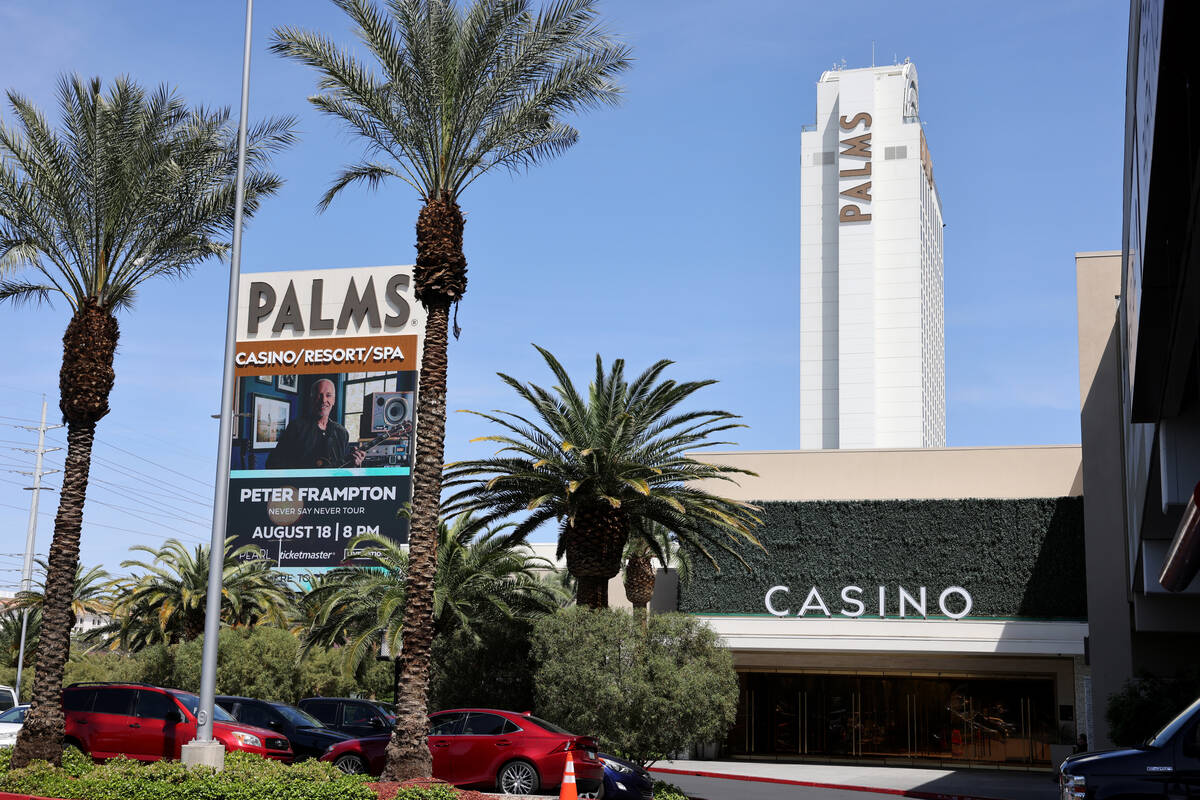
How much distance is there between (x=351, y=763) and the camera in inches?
815

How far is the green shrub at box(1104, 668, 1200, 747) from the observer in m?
23.8

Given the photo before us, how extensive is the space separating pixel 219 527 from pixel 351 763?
521 centimetres

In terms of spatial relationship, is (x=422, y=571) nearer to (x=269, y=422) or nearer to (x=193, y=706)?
(x=193, y=706)

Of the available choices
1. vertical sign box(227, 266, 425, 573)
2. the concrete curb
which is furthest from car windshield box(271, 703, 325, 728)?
vertical sign box(227, 266, 425, 573)

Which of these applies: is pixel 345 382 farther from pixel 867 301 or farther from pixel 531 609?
pixel 867 301

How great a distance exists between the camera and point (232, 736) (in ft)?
67.8

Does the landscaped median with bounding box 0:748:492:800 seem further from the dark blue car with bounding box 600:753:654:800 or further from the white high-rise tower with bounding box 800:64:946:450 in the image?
the white high-rise tower with bounding box 800:64:946:450

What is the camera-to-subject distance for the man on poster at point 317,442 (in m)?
64.0

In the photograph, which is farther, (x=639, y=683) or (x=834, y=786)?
(x=834, y=786)

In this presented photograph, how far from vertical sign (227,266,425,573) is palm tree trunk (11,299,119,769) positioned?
4046 centimetres

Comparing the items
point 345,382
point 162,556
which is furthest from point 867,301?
point 162,556

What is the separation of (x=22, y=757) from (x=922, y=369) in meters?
99.5

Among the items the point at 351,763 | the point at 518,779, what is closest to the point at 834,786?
the point at 518,779

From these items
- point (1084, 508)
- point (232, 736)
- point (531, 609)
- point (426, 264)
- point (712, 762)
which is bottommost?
point (712, 762)
